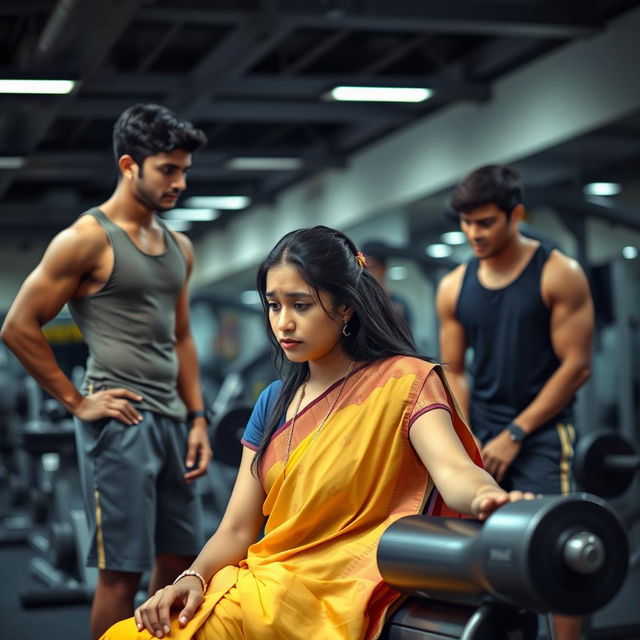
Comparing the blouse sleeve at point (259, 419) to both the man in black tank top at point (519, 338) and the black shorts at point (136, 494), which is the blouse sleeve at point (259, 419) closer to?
the black shorts at point (136, 494)

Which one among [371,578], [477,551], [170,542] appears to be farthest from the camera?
[170,542]

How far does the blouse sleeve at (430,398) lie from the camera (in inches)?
64.9

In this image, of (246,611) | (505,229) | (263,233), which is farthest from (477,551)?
(263,233)

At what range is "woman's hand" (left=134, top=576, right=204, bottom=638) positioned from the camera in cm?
162

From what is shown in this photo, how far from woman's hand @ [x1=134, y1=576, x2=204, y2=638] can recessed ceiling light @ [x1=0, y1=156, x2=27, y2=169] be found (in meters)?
6.92

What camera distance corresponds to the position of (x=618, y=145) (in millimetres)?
6695

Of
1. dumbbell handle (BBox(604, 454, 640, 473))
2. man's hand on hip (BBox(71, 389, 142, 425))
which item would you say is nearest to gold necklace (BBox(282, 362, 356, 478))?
man's hand on hip (BBox(71, 389, 142, 425))

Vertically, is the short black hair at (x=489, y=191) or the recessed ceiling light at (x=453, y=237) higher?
the recessed ceiling light at (x=453, y=237)

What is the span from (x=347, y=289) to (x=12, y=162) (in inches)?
289

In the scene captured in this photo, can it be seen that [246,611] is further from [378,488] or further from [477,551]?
[477,551]

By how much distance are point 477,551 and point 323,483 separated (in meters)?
0.41

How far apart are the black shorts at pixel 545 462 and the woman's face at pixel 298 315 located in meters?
1.12

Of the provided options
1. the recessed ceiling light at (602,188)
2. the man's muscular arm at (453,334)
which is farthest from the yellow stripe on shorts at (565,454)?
the recessed ceiling light at (602,188)

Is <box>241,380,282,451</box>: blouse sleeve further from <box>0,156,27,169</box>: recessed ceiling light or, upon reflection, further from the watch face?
<box>0,156,27,169</box>: recessed ceiling light
